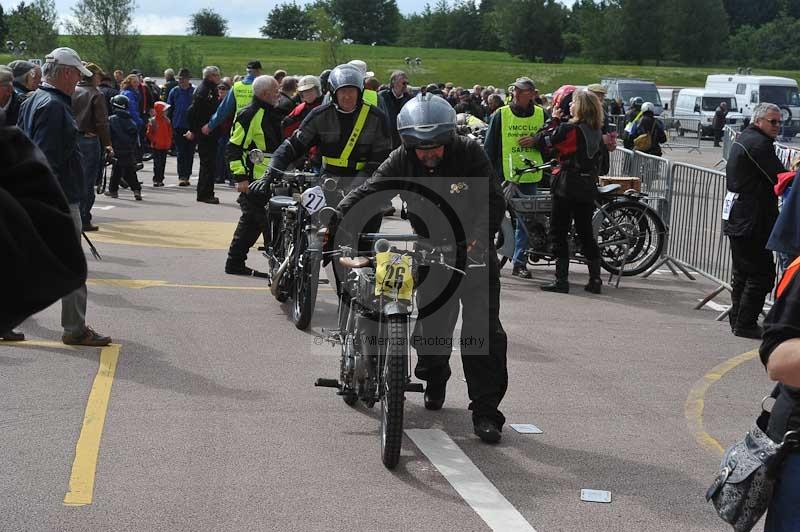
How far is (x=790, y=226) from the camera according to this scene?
429 centimetres

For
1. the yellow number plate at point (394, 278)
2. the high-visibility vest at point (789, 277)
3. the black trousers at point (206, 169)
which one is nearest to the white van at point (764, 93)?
the black trousers at point (206, 169)

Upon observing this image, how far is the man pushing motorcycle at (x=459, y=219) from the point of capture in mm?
6500

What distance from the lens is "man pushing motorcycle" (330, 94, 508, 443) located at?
21.3 ft

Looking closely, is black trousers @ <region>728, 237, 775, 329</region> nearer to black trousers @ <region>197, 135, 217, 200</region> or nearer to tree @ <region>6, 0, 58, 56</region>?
black trousers @ <region>197, 135, 217, 200</region>

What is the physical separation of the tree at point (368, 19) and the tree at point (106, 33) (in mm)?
78269

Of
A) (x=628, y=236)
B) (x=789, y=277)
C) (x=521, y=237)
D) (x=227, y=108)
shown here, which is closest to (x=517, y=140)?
(x=521, y=237)

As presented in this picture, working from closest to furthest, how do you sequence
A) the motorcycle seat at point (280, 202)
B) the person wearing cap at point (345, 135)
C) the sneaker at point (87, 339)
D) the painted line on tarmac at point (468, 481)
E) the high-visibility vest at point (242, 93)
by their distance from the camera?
1. the painted line on tarmac at point (468, 481)
2. the sneaker at point (87, 339)
3. the person wearing cap at point (345, 135)
4. the motorcycle seat at point (280, 202)
5. the high-visibility vest at point (242, 93)

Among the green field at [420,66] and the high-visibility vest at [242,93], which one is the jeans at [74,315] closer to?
the high-visibility vest at [242,93]

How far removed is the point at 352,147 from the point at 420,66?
245ft

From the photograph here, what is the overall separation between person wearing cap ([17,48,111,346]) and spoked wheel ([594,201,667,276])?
6022mm

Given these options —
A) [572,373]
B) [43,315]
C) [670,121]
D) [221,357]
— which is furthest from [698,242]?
[670,121]

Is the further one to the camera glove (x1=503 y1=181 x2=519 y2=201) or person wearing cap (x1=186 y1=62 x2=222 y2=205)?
person wearing cap (x1=186 y1=62 x2=222 y2=205)

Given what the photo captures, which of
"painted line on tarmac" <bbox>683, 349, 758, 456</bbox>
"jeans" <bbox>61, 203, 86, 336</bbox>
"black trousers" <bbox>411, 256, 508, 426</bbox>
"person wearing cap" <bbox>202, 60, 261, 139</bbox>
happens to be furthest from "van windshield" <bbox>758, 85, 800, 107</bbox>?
"black trousers" <bbox>411, 256, 508, 426</bbox>

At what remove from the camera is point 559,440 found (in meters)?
6.72
